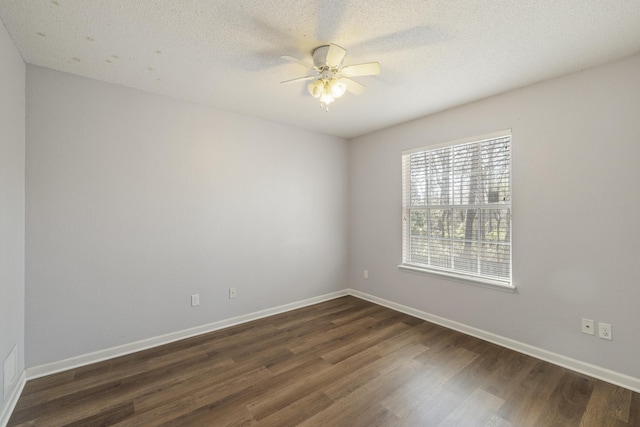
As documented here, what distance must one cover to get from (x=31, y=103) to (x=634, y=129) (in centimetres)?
462

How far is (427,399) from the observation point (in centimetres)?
191

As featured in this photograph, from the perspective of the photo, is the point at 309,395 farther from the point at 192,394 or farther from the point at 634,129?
the point at 634,129

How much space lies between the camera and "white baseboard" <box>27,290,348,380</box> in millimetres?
2197

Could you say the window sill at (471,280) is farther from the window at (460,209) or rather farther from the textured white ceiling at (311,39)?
the textured white ceiling at (311,39)

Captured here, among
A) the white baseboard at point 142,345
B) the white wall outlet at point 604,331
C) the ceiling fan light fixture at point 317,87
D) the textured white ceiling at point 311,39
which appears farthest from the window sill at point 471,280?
the ceiling fan light fixture at point 317,87

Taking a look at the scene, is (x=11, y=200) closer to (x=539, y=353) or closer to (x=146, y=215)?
(x=146, y=215)

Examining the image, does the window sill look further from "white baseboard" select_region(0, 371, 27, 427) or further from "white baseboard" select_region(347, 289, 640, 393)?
"white baseboard" select_region(0, 371, 27, 427)

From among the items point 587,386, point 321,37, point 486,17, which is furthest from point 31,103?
point 587,386

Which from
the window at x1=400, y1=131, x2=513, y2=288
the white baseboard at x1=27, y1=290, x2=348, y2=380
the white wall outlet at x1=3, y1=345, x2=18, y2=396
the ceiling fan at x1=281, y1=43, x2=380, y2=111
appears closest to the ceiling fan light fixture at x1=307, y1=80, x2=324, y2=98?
the ceiling fan at x1=281, y1=43, x2=380, y2=111

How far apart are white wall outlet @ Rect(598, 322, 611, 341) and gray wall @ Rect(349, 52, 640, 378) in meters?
0.04

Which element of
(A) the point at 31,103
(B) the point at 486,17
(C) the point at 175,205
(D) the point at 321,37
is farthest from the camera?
(C) the point at 175,205

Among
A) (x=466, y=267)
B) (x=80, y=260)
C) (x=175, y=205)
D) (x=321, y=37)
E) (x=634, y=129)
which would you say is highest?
(x=321, y=37)

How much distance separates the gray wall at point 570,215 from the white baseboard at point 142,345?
217 centimetres

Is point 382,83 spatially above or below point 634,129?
above
